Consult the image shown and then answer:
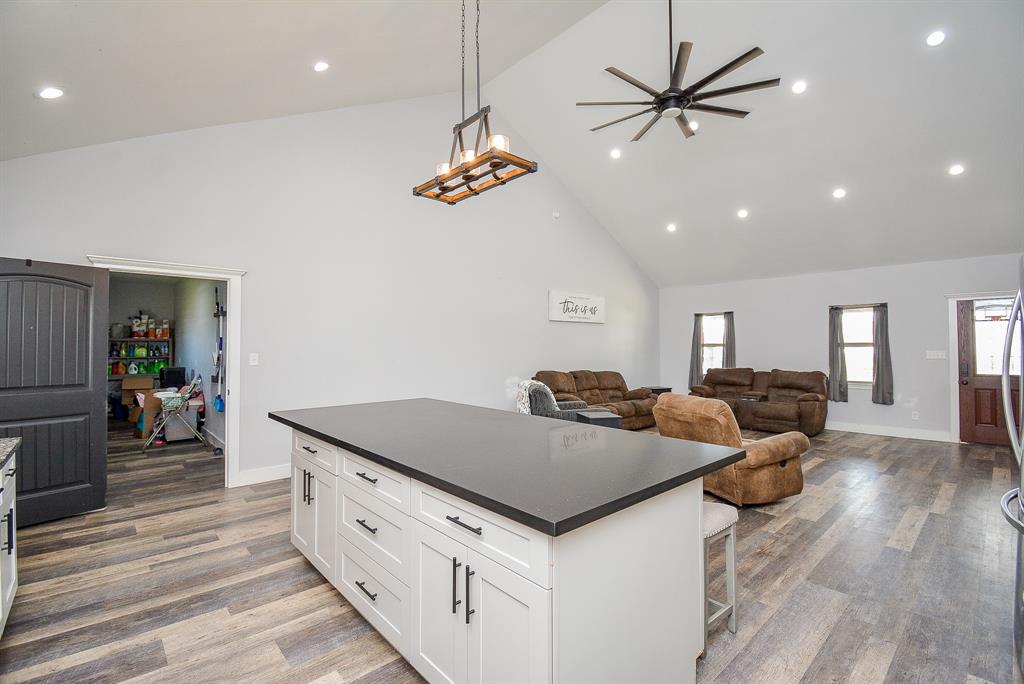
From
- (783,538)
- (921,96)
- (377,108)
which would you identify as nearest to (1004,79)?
(921,96)

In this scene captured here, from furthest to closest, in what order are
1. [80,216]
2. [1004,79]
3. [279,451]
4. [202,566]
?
[279,451] → [1004,79] → [80,216] → [202,566]

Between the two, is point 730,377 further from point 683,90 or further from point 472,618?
point 472,618

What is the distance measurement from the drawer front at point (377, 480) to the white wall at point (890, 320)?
8120 millimetres

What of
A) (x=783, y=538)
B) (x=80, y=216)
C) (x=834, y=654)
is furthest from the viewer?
(x=80, y=216)

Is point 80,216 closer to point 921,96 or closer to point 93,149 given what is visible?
point 93,149

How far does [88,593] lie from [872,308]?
31.3 ft

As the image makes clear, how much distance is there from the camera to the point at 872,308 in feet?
23.9

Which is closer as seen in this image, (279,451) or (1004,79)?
(1004,79)

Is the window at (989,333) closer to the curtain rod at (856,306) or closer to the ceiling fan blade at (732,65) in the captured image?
the curtain rod at (856,306)

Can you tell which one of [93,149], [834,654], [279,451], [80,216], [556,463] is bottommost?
[834,654]

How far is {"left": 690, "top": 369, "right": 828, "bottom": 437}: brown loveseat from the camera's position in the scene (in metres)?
6.84

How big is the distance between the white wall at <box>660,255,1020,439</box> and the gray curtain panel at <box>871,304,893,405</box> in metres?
0.08

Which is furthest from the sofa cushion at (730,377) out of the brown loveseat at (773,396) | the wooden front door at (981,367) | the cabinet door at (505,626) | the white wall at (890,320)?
the cabinet door at (505,626)

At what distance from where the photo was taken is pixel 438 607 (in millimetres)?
1642
